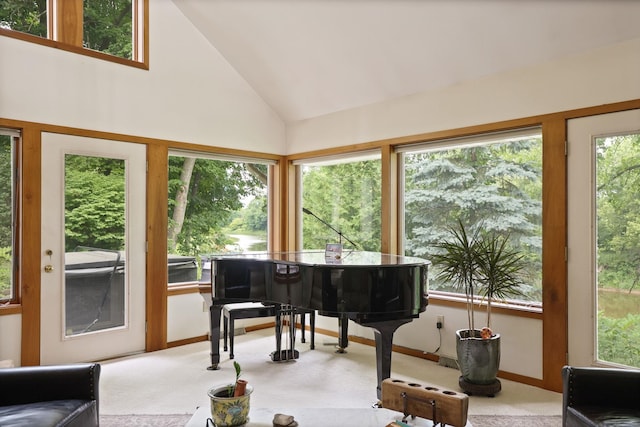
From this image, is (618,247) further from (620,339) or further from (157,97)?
(157,97)

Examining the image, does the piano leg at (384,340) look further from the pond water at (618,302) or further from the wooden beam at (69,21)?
the wooden beam at (69,21)

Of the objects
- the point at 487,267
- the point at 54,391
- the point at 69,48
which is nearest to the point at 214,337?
the point at 54,391

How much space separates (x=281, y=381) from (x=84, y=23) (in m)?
3.51

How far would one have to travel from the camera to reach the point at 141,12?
14.5ft

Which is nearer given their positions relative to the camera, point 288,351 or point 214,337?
point 214,337

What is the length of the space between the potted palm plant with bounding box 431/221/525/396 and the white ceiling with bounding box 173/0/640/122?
56.8 inches

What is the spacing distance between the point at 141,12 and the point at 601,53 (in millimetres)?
3899

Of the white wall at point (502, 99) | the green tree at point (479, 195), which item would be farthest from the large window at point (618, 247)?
the green tree at point (479, 195)

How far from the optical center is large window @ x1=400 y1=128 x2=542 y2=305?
145 inches

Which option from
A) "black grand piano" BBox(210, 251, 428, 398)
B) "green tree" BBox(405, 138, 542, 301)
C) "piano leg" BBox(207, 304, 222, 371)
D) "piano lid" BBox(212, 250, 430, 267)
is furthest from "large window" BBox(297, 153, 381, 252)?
"black grand piano" BBox(210, 251, 428, 398)

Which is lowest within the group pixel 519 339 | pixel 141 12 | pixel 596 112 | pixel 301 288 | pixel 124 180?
pixel 519 339

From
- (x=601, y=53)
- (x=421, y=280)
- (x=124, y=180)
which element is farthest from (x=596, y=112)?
(x=124, y=180)

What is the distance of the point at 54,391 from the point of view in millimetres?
2154

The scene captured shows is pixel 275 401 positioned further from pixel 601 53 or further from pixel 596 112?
pixel 601 53
